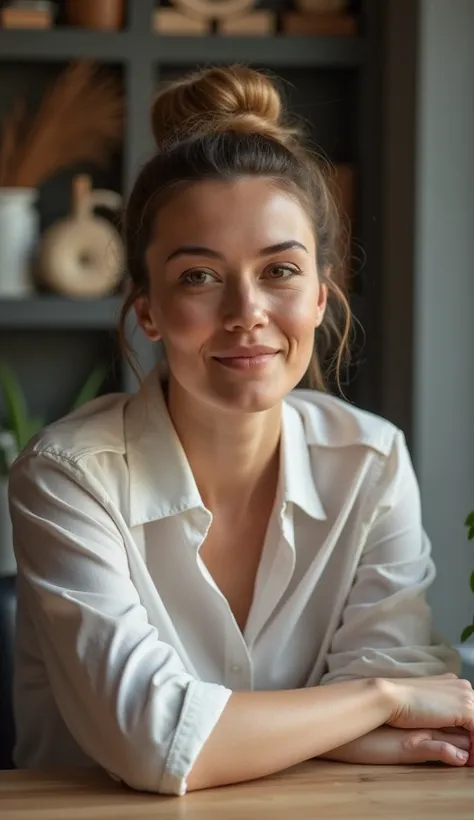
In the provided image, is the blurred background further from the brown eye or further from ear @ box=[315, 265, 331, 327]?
the brown eye

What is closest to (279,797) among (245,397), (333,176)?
(245,397)

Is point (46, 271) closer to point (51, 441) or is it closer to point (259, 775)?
point (51, 441)

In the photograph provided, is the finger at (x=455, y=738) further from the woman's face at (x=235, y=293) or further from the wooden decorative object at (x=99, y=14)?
the wooden decorative object at (x=99, y=14)

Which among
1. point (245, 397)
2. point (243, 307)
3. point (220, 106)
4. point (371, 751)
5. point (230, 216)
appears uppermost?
point (220, 106)

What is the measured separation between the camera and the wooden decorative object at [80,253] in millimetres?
3072

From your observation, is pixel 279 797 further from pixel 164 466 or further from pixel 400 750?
pixel 164 466

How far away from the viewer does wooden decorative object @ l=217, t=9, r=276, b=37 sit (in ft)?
10.1

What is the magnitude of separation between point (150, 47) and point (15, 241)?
589 mm

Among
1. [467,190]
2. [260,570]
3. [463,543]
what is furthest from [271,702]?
[467,190]

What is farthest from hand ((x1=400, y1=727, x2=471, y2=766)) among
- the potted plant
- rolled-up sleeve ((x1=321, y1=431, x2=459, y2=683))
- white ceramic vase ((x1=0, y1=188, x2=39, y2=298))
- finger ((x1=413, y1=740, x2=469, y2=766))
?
white ceramic vase ((x1=0, y1=188, x2=39, y2=298))

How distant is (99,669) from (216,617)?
0.29 metres

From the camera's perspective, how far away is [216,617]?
5.40 feet

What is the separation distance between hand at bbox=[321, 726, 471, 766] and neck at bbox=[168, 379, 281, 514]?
1.40 feet

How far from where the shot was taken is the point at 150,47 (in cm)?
306
